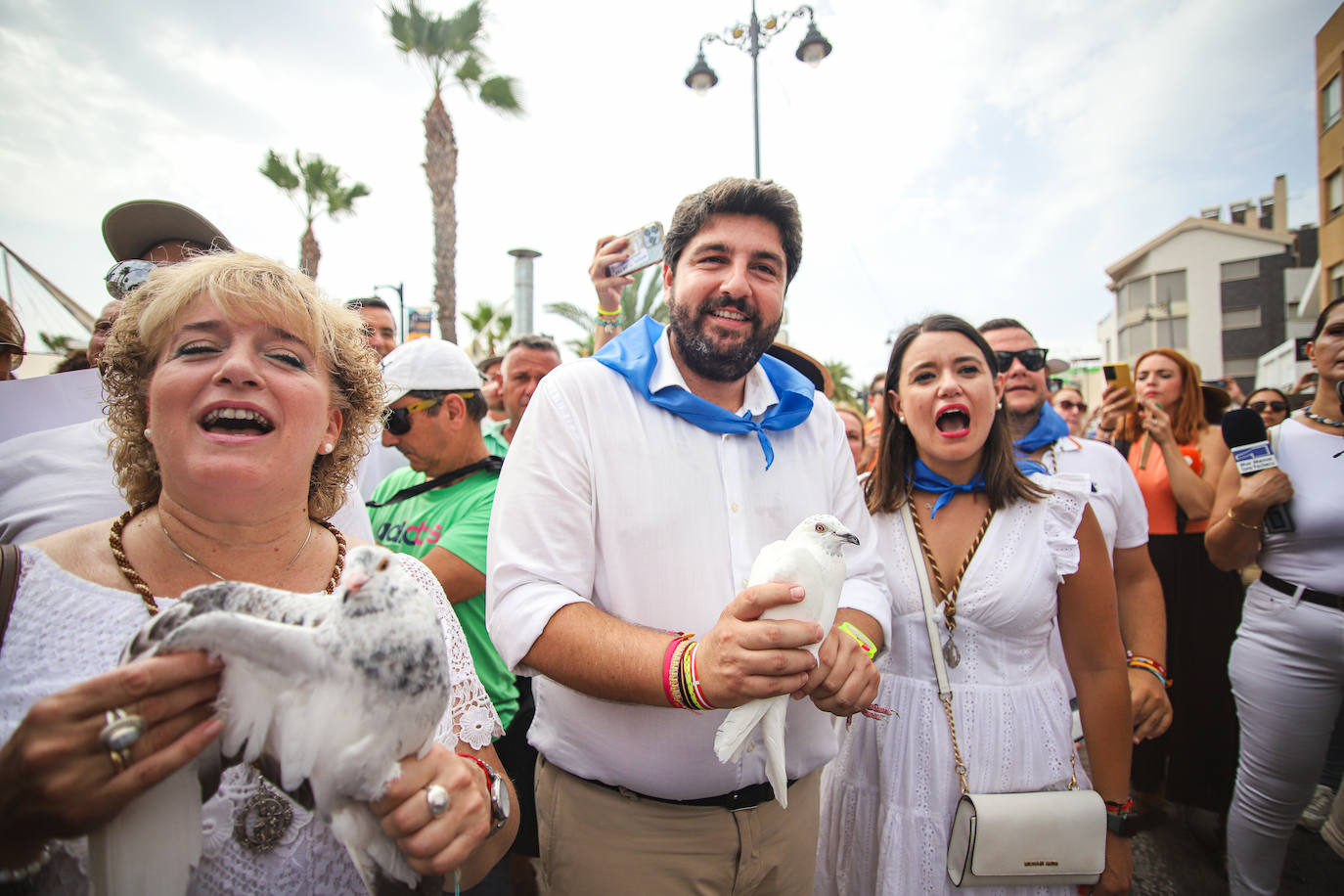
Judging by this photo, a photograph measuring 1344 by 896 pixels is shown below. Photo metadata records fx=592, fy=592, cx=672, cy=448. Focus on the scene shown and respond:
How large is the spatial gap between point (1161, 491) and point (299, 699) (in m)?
5.59

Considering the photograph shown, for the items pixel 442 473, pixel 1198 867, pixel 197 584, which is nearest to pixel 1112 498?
pixel 1198 867

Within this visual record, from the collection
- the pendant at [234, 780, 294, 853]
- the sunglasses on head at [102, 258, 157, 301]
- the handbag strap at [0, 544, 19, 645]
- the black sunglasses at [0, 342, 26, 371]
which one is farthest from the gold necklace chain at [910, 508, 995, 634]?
the black sunglasses at [0, 342, 26, 371]

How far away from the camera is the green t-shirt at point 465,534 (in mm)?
2848

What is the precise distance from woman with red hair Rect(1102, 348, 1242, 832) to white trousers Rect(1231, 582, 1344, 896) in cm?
94

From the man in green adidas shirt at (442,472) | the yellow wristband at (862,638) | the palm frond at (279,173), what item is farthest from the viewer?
the palm frond at (279,173)

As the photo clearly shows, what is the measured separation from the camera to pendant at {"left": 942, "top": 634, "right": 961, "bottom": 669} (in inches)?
92.7

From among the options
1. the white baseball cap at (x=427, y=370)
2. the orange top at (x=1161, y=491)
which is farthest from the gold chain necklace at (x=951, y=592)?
the orange top at (x=1161, y=491)

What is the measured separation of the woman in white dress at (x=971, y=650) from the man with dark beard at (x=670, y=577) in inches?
14.7

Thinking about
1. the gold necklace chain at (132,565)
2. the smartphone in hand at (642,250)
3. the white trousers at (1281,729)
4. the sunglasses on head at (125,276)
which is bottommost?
the white trousers at (1281,729)

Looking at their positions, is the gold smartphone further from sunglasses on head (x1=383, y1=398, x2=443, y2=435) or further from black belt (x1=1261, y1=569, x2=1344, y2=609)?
sunglasses on head (x1=383, y1=398, x2=443, y2=435)

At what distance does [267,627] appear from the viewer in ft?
3.23

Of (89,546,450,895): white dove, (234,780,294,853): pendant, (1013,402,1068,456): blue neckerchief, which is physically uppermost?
(1013,402,1068,456): blue neckerchief

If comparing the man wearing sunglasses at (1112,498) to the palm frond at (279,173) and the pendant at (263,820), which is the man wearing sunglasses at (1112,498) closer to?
the pendant at (263,820)

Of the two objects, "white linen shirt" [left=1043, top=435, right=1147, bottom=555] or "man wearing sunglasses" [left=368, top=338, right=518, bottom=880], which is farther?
"white linen shirt" [left=1043, top=435, right=1147, bottom=555]
